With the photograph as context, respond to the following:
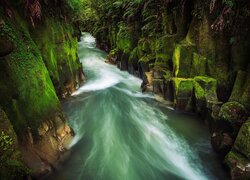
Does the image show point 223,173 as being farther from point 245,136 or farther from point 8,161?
point 8,161

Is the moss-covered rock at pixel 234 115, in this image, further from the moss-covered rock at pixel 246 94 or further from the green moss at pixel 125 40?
the green moss at pixel 125 40

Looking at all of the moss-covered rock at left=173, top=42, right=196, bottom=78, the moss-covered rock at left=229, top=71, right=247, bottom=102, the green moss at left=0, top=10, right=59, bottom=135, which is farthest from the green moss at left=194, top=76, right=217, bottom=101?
the green moss at left=0, top=10, right=59, bottom=135

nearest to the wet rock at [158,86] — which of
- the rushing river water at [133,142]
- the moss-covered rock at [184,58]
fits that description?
the rushing river water at [133,142]

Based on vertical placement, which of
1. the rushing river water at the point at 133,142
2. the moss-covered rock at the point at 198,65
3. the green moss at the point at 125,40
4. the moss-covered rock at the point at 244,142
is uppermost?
the green moss at the point at 125,40

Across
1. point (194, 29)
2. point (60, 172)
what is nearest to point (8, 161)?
point (60, 172)

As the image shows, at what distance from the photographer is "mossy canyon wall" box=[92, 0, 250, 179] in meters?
5.39

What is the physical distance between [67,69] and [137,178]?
19.9 feet

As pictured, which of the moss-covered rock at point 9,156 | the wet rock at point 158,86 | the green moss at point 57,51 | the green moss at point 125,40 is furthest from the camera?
the green moss at point 125,40

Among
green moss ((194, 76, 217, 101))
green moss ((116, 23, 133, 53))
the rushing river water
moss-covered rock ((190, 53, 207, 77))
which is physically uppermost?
green moss ((116, 23, 133, 53))

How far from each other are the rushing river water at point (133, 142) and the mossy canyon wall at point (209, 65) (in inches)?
21.4

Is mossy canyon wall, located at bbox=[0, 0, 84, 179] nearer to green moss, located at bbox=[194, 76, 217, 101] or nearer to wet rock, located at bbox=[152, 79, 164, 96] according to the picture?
green moss, located at bbox=[194, 76, 217, 101]

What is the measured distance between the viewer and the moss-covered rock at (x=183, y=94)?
7536 mm

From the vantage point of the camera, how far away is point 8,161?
11.9 feet

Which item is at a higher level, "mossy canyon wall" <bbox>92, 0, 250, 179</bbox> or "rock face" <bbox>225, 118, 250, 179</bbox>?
"mossy canyon wall" <bbox>92, 0, 250, 179</bbox>
